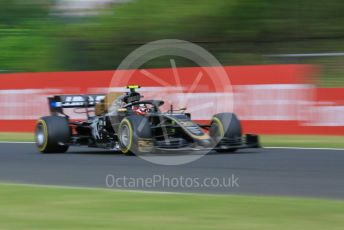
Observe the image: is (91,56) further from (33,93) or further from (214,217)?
(214,217)

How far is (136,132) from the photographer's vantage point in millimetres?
12742

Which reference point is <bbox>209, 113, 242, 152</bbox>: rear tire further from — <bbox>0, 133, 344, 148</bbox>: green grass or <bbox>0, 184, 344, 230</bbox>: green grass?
<bbox>0, 184, 344, 230</bbox>: green grass

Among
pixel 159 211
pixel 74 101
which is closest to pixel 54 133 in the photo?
pixel 74 101

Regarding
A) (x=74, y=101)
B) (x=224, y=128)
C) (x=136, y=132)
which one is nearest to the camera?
(x=136, y=132)

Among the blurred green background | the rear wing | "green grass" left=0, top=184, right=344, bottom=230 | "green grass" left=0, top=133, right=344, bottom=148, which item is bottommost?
"green grass" left=0, top=184, right=344, bottom=230

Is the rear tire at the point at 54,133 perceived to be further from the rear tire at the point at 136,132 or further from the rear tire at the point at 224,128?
the rear tire at the point at 224,128

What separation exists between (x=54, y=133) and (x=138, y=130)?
2240 millimetres

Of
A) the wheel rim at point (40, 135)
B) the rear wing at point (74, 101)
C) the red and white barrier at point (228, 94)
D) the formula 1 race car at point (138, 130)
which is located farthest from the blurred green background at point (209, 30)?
the wheel rim at point (40, 135)

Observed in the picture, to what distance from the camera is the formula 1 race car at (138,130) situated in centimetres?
1292

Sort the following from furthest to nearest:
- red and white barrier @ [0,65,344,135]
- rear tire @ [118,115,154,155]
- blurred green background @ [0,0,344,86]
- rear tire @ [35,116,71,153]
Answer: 1. blurred green background @ [0,0,344,86]
2. red and white barrier @ [0,65,344,135]
3. rear tire @ [35,116,71,153]
4. rear tire @ [118,115,154,155]

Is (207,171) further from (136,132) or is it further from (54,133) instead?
(54,133)

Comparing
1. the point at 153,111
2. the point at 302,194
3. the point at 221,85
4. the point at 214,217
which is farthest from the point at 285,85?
the point at 214,217

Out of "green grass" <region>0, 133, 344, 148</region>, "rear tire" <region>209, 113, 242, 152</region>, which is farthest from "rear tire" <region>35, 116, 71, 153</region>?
"green grass" <region>0, 133, 344, 148</region>

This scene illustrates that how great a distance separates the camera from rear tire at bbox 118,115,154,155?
41.9 ft
